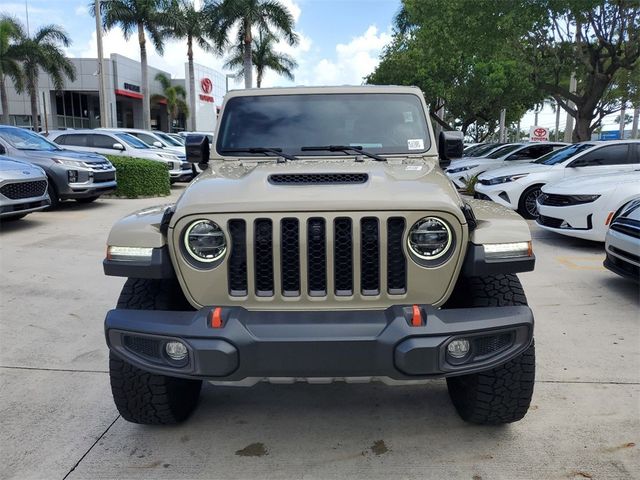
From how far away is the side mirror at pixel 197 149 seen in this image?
13.0ft

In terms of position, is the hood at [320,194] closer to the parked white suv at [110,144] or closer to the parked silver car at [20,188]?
the parked silver car at [20,188]

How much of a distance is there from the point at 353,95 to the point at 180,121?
5224 cm

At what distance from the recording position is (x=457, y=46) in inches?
677

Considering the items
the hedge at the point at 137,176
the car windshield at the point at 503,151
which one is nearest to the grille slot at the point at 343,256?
the hedge at the point at 137,176

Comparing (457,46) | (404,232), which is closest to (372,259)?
(404,232)

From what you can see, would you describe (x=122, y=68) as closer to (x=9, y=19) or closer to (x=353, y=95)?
(x=9, y=19)

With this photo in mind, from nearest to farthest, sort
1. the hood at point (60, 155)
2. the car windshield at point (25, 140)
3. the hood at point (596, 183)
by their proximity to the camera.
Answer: the hood at point (596, 183)
the hood at point (60, 155)
the car windshield at point (25, 140)

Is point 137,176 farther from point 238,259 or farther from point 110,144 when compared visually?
point 238,259

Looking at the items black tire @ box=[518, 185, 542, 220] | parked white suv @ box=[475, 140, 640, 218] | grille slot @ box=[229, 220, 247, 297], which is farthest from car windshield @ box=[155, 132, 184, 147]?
grille slot @ box=[229, 220, 247, 297]

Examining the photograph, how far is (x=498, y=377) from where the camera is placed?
9.18 feet

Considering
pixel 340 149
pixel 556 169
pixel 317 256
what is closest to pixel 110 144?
pixel 556 169

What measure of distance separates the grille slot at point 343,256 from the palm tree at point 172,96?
47.0 meters

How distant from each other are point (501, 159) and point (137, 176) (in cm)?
904

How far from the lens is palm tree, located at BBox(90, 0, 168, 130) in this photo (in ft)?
93.7
